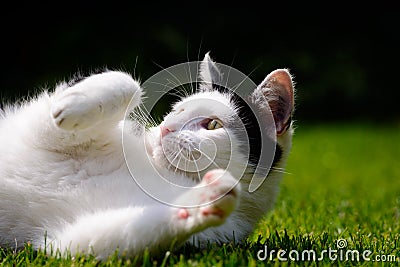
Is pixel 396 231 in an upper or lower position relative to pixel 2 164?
lower

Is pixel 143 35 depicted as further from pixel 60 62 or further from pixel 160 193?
pixel 160 193

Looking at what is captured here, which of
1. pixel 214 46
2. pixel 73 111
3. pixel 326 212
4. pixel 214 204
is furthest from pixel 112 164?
pixel 214 46

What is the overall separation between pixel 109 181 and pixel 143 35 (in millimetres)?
6393

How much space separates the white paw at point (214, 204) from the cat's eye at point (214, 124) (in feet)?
1.65

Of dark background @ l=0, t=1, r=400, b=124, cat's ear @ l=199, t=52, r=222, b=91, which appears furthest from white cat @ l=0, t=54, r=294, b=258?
dark background @ l=0, t=1, r=400, b=124

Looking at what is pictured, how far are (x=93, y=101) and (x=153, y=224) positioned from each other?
1.62 ft

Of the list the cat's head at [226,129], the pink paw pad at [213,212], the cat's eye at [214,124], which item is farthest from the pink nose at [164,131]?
the pink paw pad at [213,212]

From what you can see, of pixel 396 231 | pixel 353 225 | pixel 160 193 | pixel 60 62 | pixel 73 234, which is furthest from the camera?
pixel 60 62

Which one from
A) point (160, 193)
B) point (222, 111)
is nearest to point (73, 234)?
point (160, 193)

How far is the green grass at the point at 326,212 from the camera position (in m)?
1.87

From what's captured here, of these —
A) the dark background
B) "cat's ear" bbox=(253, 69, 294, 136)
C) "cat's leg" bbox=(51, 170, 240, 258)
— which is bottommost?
"cat's leg" bbox=(51, 170, 240, 258)

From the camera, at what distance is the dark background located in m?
8.04

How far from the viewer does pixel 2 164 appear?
222cm

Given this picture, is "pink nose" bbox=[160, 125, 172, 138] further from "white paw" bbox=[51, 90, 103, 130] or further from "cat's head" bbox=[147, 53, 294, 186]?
"white paw" bbox=[51, 90, 103, 130]
